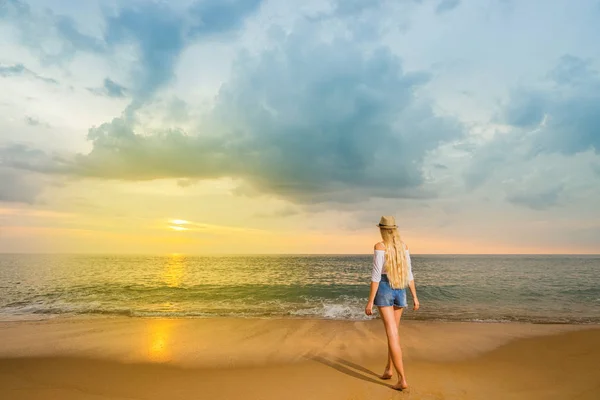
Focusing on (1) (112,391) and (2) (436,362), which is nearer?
(1) (112,391)

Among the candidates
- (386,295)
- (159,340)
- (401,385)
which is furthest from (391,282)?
(159,340)

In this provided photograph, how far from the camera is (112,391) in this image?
6.06 m

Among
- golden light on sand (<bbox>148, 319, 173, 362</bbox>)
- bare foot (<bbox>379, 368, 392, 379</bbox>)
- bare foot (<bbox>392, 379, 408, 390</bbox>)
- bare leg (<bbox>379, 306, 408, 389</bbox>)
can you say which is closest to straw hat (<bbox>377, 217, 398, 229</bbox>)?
bare leg (<bbox>379, 306, 408, 389</bbox>)

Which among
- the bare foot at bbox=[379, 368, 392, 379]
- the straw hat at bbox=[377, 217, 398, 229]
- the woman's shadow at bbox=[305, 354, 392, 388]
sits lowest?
the woman's shadow at bbox=[305, 354, 392, 388]

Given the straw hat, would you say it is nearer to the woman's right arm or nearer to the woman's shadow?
the woman's right arm

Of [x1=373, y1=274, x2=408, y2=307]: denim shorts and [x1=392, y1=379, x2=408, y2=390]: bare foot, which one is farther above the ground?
[x1=373, y1=274, x2=408, y2=307]: denim shorts

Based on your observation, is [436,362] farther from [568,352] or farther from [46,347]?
[46,347]

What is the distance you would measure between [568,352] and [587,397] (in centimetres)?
329

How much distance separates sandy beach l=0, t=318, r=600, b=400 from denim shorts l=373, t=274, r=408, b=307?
5.11 ft

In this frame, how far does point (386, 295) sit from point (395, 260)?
2.09 ft

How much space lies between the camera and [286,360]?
7.86 m

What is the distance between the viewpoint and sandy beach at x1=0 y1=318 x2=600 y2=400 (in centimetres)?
603

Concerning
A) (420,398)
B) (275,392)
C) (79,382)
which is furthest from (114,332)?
(420,398)

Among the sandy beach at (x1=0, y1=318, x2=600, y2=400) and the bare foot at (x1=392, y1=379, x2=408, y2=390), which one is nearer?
the bare foot at (x1=392, y1=379, x2=408, y2=390)
